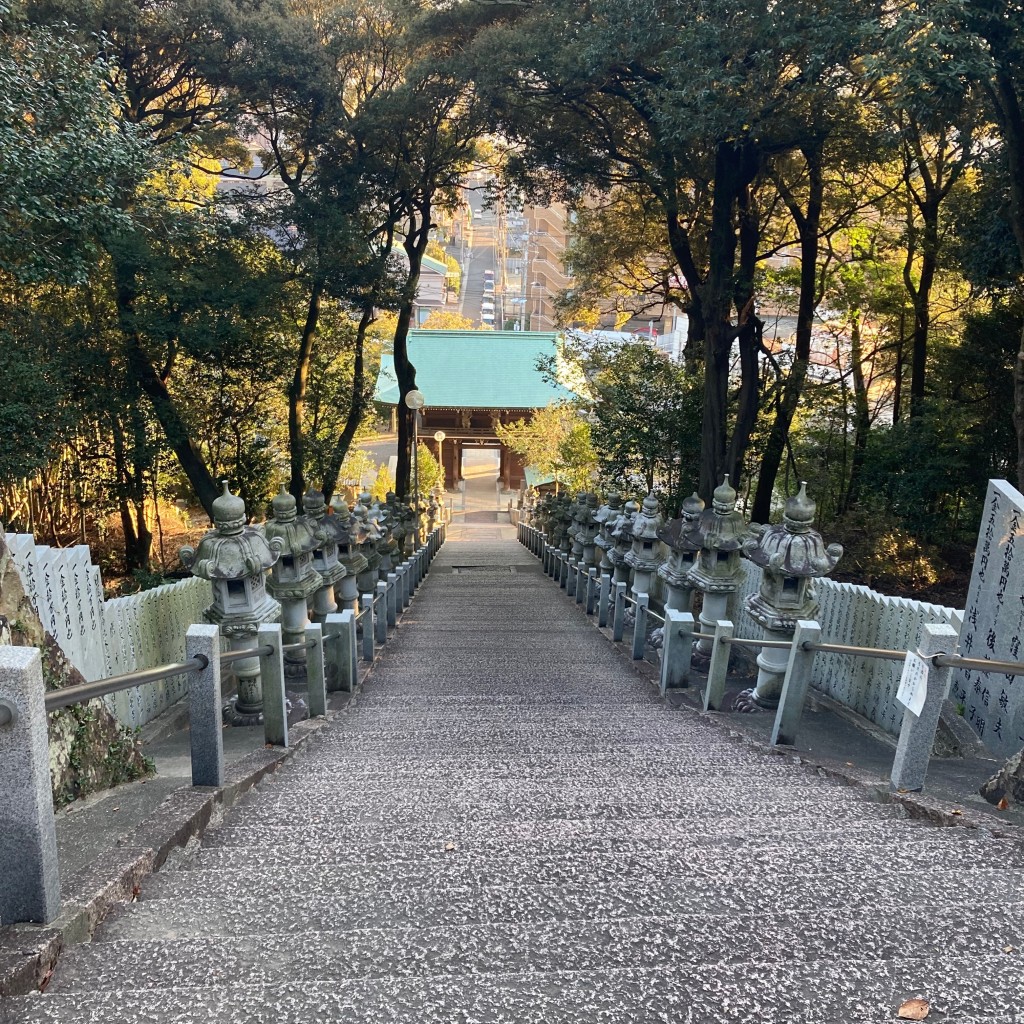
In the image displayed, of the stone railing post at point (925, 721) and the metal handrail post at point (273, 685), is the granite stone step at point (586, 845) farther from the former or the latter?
the metal handrail post at point (273, 685)

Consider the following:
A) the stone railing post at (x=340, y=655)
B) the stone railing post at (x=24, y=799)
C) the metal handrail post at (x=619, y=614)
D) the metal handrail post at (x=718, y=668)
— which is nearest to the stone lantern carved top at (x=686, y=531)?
the metal handrail post at (x=619, y=614)

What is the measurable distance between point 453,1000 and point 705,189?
13.8m

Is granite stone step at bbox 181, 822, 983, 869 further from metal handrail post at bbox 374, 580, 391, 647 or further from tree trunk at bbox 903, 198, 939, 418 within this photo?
tree trunk at bbox 903, 198, 939, 418

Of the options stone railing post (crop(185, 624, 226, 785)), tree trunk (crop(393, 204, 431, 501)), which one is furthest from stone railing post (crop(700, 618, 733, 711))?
tree trunk (crop(393, 204, 431, 501))

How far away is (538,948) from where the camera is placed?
2090 millimetres

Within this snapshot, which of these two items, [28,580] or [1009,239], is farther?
[1009,239]

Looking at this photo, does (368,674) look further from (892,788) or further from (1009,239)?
(1009,239)

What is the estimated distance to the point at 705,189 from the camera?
519 inches

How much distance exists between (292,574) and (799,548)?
4.39 m

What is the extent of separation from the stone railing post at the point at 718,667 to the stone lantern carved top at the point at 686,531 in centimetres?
176

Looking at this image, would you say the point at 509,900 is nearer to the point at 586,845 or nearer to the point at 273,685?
the point at 586,845

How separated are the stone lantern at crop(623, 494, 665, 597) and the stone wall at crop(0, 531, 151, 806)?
6.30m

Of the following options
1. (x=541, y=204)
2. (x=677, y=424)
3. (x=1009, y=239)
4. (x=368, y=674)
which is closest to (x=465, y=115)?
(x=541, y=204)

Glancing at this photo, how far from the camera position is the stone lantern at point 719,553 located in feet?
22.3
